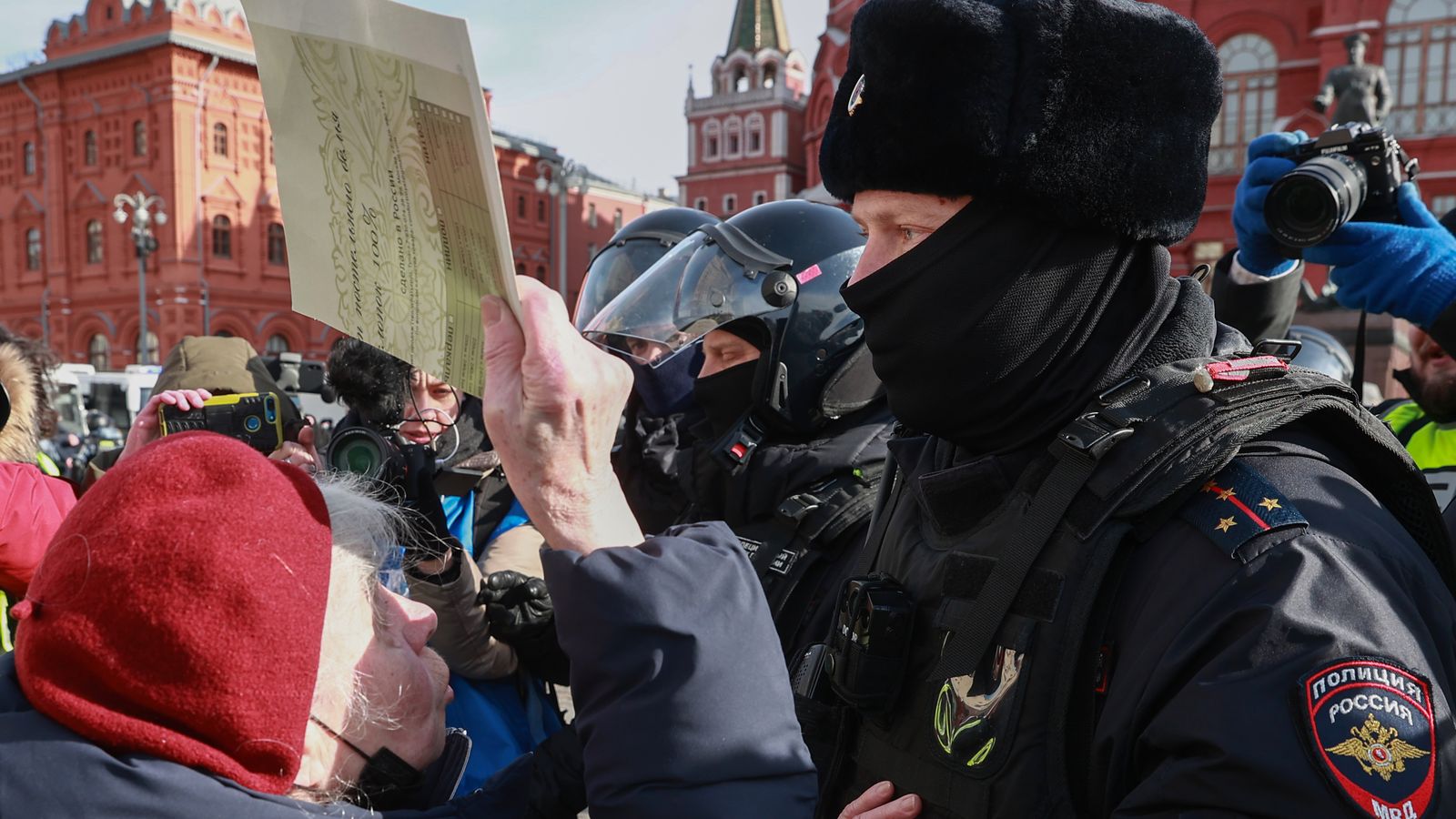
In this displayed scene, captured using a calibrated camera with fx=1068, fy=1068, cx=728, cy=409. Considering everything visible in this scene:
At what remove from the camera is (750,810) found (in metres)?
1.05

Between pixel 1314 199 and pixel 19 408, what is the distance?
11.3 feet

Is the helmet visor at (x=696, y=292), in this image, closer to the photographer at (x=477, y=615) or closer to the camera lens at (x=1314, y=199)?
the photographer at (x=477, y=615)

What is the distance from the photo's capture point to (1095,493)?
48.3 inches

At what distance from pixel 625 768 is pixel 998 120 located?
0.94 meters

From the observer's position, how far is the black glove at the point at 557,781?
54.0 inches

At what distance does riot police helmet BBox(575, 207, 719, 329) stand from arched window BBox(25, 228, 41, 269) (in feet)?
132

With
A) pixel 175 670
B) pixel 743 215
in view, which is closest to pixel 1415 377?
pixel 743 215

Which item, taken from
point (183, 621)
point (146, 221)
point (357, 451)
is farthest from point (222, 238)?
point (183, 621)

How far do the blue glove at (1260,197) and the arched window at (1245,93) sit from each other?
24.5 metres

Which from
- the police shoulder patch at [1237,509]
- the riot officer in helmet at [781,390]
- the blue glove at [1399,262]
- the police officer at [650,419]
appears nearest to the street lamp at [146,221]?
the police officer at [650,419]

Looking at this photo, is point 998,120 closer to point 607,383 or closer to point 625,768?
point 607,383

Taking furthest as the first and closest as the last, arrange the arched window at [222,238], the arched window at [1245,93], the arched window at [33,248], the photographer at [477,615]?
the arched window at [33,248]
the arched window at [222,238]
the arched window at [1245,93]
the photographer at [477,615]

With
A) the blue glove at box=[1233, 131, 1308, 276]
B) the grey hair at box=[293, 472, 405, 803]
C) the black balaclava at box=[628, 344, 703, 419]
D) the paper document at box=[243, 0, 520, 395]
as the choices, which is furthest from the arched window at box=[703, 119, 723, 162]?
the paper document at box=[243, 0, 520, 395]

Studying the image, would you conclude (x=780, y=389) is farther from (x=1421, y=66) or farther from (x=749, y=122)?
(x=749, y=122)
